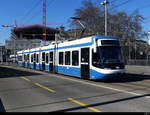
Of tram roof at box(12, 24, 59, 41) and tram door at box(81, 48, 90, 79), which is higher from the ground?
tram roof at box(12, 24, 59, 41)

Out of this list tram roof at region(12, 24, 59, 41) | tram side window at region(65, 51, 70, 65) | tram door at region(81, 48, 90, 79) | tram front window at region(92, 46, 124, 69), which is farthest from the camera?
tram roof at region(12, 24, 59, 41)

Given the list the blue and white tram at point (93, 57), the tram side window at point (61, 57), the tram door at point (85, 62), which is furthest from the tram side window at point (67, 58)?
the tram door at point (85, 62)

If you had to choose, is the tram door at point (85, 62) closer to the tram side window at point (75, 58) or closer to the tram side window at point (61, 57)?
the tram side window at point (75, 58)

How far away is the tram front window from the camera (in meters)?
13.3

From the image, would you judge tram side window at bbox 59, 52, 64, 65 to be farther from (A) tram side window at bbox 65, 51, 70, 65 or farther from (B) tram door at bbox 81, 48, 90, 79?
(B) tram door at bbox 81, 48, 90, 79

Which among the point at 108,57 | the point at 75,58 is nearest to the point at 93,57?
the point at 108,57

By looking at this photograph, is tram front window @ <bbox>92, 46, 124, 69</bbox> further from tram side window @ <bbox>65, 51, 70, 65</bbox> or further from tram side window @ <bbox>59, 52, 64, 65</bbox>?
tram side window @ <bbox>59, 52, 64, 65</bbox>

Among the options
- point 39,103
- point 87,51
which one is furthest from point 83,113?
point 87,51

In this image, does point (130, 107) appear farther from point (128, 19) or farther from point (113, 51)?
point (128, 19)

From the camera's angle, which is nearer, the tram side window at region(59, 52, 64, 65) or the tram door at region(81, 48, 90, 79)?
the tram door at region(81, 48, 90, 79)

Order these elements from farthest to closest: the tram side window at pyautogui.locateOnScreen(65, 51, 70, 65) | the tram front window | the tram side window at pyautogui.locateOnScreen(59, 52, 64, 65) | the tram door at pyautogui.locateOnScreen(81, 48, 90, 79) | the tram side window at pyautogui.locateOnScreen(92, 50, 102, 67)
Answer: the tram side window at pyautogui.locateOnScreen(59, 52, 64, 65) → the tram side window at pyautogui.locateOnScreen(65, 51, 70, 65) → the tram door at pyautogui.locateOnScreen(81, 48, 90, 79) → the tram side window at pyautogui.locateOnScreen(92, 50, 102, 67) → the tram front window

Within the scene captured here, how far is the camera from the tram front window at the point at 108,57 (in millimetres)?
13312

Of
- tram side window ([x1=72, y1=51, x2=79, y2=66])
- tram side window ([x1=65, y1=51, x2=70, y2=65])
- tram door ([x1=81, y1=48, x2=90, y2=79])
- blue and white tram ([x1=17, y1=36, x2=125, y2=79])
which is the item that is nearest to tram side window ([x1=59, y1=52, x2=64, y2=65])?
blue and white tram ([x1=17, y1=36, x2=125, y2=79])

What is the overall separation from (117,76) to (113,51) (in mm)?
1696
